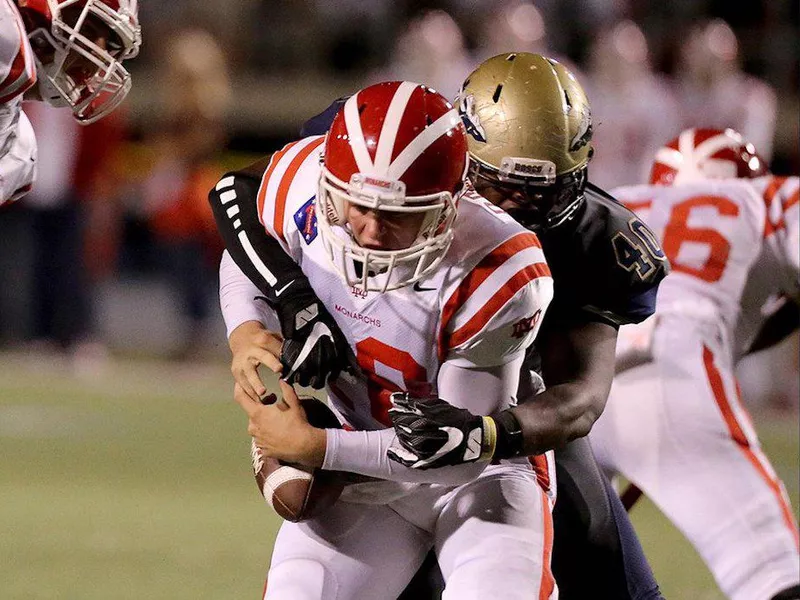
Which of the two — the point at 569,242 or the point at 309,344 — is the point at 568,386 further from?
the point at 309,344

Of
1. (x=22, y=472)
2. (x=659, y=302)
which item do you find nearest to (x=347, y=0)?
(x=22, y=472)

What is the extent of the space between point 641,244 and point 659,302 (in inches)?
34.5

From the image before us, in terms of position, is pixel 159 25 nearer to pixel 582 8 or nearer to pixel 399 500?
pixel 582 8

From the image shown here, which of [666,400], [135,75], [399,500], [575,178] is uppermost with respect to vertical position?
[575,178]

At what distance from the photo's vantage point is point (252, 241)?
330cm

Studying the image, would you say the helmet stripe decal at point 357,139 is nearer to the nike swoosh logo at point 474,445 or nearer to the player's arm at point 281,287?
the player's arm at point 281,287

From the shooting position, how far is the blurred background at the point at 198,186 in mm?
6473

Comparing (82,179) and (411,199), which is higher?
(411,199)

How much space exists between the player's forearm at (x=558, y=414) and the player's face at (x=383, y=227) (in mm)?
404

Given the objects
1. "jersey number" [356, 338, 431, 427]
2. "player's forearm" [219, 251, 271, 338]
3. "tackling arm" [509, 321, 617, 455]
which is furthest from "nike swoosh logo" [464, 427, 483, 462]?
"player's forearm" [219, 251, 271, 338]

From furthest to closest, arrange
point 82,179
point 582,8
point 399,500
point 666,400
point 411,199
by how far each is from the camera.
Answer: point 582,8 < point 82,179 < point 666,400 < point 399,500 < point 411,199

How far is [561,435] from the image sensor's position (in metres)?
3.07

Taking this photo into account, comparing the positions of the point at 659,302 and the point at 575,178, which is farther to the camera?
the point at 659,302

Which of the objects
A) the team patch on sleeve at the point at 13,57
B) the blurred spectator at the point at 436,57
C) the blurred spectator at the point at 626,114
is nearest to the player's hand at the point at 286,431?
the team patch on sleeve at the point at 13,57
